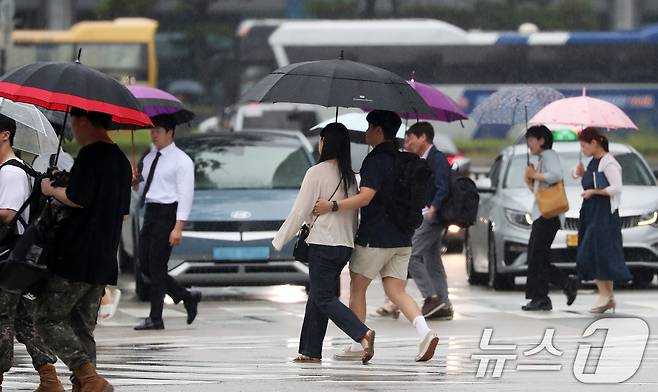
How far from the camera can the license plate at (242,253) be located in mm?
15445

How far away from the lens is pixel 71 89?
28.9 ft

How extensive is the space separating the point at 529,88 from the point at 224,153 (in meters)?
3.11

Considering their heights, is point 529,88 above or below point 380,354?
above

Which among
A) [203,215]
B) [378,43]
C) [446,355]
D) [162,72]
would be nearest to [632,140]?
[378,43]

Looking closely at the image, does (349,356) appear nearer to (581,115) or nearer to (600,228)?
(600,228)

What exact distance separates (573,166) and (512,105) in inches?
106

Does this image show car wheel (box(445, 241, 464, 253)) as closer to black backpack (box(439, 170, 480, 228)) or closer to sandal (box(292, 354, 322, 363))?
black backpack (box(439, 170, 480, 228))

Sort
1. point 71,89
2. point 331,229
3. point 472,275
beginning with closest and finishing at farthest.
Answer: point 71,89
point 331,229
point 472,275

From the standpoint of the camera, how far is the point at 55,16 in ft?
191

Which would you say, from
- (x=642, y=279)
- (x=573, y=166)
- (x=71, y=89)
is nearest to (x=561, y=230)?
(x=573, y=166)

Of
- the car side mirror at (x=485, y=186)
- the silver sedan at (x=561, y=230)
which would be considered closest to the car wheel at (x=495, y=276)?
the silver sedan at (x=561, y=230)

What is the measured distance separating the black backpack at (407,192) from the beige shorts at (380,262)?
0.57ft

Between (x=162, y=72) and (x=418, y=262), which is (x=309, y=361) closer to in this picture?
(x=418, y=262)

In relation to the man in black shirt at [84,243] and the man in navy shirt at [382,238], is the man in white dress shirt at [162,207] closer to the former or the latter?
the man in navy shirt at [382,238]
